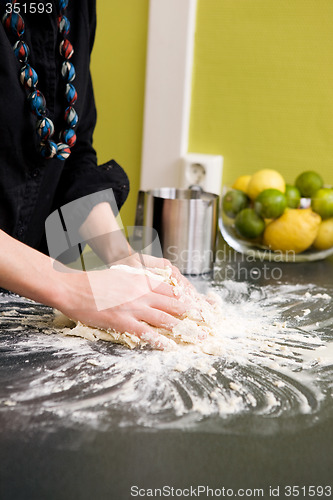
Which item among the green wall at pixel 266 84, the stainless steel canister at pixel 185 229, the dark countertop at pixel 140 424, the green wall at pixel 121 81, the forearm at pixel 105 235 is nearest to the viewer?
the dark countertop at pixel 140 424

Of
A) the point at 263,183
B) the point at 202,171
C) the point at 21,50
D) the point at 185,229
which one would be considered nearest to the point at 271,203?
the point at 263,183

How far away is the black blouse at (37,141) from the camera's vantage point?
33.8 inches

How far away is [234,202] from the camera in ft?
3.90

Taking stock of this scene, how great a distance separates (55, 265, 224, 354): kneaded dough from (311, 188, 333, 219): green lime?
17.7 inches

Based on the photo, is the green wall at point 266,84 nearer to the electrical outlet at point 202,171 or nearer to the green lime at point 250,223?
the electrical outlet at point 202,171

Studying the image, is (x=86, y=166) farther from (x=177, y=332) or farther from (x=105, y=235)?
(x=177, y=332)

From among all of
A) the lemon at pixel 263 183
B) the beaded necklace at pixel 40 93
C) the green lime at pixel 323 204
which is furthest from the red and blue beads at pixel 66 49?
the green lime at pixel 323 204

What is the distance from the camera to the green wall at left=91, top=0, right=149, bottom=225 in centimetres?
144

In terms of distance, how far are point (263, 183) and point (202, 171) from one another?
0.92ft

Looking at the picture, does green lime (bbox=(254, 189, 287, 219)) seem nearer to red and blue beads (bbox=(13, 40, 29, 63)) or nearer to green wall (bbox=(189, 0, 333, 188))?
green wall (bbox=(189, 0, 333, 188))

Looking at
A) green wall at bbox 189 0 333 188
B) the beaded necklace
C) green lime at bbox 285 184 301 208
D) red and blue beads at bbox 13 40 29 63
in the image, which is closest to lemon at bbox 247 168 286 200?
green lime at bbox 285 184 301 208

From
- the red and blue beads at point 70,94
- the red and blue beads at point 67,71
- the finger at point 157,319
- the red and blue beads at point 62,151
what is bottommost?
the finger at point 157,319

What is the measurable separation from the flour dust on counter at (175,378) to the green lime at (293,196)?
369 mm

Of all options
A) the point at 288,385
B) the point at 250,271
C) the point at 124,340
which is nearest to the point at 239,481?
the point at 288,385
